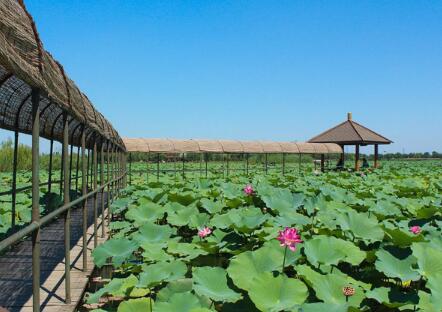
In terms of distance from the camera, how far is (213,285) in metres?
2.19

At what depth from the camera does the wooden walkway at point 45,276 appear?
3.06m

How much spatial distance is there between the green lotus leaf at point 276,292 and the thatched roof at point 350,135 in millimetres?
18723

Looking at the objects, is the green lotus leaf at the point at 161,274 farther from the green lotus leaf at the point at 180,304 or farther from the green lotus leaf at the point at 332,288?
the green lotus leaf at the point at 332,288

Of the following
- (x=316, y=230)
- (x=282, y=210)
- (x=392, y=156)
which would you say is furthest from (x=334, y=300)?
(x=392, y=156)

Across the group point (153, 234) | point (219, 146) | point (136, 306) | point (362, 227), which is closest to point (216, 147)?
point (219, 146)

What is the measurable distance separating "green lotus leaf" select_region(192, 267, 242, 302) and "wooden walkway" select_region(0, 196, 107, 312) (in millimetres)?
1119

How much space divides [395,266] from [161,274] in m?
1.15

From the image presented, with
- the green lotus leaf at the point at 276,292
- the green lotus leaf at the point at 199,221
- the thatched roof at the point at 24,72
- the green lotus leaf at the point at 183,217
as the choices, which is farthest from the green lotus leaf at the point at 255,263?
the green lotus leaf at the point at 183,217

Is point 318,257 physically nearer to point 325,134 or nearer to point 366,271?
point 366,271

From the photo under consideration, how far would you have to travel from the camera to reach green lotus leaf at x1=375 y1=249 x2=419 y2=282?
2270 millimetres

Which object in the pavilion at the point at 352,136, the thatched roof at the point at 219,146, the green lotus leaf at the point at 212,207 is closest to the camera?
the green lotus leaf at the point at 212,207

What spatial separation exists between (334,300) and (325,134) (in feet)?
65.3

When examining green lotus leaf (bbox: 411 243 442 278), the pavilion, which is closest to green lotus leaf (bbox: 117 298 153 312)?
green lotus leaf (bbox: 411 243 442 278)

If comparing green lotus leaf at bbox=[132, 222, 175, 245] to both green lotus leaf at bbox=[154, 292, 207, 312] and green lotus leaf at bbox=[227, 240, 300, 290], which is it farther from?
green lotus leaf at bbox=[154, 292, 207, 312]
